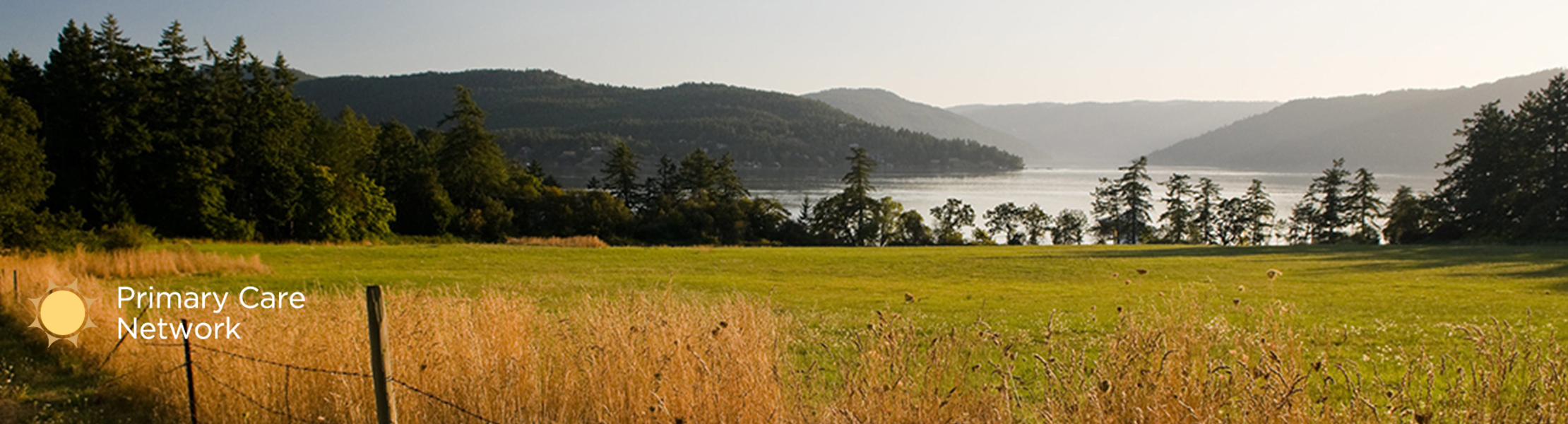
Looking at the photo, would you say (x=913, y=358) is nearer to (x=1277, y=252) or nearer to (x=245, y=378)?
(x=245, y=378)

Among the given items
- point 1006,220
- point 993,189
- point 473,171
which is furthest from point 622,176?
point 993,189

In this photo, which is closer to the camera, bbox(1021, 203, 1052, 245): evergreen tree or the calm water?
bbox(1021, 203, 1052, 245): evergreen tree

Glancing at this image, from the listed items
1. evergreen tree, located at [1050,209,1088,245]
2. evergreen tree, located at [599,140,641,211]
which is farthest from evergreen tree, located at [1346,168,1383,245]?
evergreen tree, located at [599,140,641,211]

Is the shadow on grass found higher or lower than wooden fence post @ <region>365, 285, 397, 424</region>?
lower

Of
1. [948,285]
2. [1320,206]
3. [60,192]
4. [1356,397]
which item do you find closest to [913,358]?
[1356,397]

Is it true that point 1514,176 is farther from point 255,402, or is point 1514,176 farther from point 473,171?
point 473,171

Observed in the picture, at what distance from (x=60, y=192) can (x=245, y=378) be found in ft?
161

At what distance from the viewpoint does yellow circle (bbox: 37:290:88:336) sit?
939 centimetres

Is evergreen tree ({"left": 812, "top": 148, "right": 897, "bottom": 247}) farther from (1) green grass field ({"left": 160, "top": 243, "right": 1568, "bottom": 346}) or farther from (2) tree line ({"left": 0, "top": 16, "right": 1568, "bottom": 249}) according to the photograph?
(1) green grass field ({"left": 160, "top": 243, "right": 1568, "bottom": 346})

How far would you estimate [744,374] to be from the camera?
20.0ft

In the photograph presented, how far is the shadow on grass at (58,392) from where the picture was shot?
7.75 m

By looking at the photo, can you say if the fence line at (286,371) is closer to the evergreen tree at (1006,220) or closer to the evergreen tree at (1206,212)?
the evergreen tree at (1006,220)

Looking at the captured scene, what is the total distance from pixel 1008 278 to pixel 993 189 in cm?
10798

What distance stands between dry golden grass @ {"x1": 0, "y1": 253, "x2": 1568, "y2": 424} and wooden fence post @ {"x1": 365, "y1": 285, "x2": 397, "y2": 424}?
1263 mm
